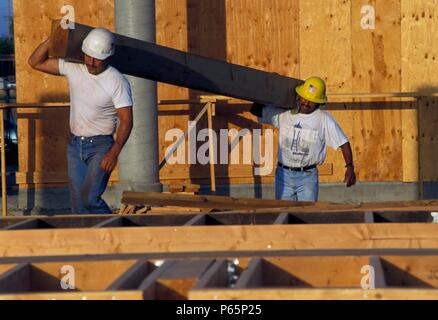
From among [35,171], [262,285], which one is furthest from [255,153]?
[262,285]

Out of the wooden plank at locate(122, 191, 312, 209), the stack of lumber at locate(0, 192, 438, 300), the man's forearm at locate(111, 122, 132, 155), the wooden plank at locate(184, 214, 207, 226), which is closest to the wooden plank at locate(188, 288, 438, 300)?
the stack of lumber at locate(0, 192, 438, 300)

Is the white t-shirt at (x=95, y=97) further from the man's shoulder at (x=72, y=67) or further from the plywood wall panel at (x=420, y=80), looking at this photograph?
the plywood wall panel at (x=420, y=80)

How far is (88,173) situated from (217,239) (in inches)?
140

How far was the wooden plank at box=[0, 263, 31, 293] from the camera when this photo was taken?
6.02m

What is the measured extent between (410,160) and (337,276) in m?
9.45

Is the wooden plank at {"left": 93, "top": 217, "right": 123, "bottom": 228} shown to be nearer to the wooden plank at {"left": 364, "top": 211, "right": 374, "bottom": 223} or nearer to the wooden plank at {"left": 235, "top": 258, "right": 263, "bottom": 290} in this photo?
the wooden plank at {"left": 364, "top": 211, "right": 374, "bottom": 223}

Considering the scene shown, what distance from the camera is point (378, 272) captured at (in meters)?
5.96

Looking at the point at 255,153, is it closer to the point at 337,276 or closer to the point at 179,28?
the point at 179,28

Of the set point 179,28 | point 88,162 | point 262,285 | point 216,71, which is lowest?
point 262,285

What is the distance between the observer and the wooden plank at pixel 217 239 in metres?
7.23

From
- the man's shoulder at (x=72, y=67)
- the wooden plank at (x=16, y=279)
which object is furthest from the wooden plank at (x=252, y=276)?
the man's shoulder at (x=72, y=67)

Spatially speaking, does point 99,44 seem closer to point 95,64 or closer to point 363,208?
point 95,64

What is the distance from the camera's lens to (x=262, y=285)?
242 inches

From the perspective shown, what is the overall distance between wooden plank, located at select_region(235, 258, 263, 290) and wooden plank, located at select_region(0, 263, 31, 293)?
51.4 inches
